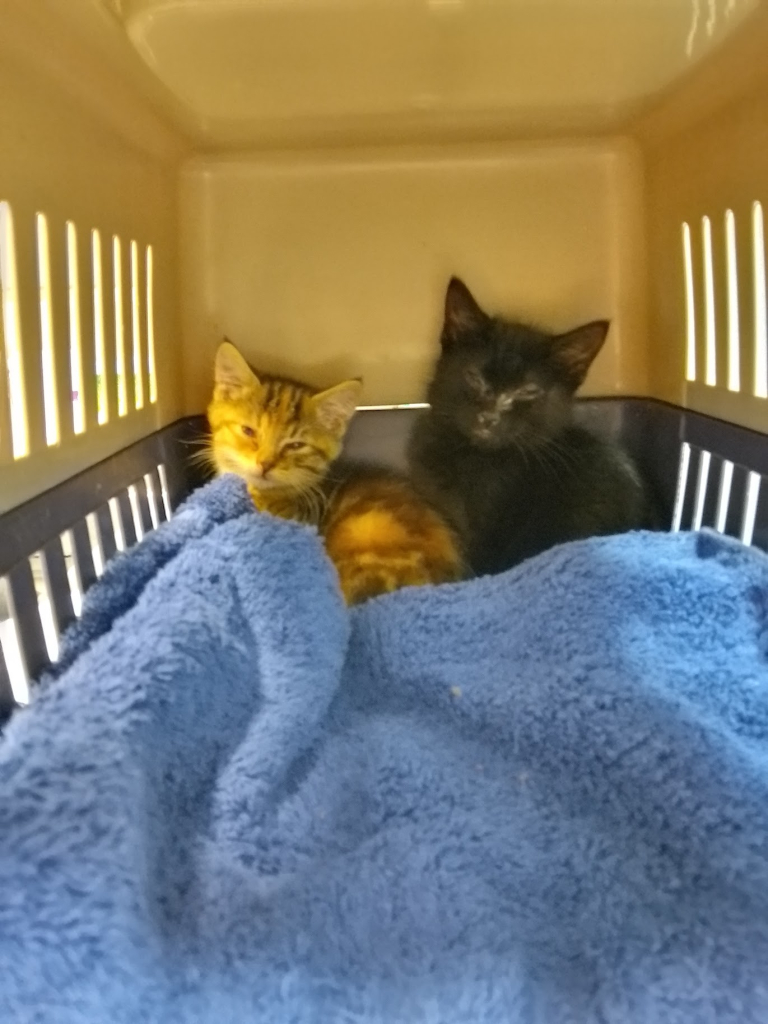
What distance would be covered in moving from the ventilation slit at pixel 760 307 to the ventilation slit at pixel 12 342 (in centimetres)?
74

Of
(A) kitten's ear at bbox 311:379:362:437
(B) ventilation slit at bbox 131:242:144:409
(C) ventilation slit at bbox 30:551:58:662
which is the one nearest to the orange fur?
(A) kitten's ear at bbox 311:379:362:437

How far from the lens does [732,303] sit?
3.65ft

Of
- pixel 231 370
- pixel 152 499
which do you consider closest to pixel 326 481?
pixel 231 370

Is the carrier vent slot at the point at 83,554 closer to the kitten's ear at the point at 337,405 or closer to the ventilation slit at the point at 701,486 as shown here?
the kitten's ear at the point at 337,405

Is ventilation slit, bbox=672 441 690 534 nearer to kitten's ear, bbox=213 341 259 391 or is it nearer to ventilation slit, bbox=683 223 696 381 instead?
ventilation slit, bbox=683 223 696 381

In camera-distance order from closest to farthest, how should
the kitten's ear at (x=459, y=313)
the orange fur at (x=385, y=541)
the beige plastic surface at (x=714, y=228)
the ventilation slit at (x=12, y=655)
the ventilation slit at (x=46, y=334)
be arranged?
the ventilation slit at (x=12, y=655) → the ventilation slit at (x=46, y=334) → the beige plastic surface at (x=714, y=228) → the orange fur at (x=385, y=541) → the kitten's ear at (x=459, y=313)

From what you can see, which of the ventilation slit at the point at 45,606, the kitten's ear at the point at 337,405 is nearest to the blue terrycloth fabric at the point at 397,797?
the ventilation slit at the point at 45,606

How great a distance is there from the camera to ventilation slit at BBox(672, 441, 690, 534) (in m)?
1.24

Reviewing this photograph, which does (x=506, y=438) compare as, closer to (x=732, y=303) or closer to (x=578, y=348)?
(x=578, y=348)

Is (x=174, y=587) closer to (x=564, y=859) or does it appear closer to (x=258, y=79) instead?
(x=564, y=859)

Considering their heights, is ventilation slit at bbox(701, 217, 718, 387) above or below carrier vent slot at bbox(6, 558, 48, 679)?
above

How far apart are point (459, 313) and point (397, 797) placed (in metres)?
0.80

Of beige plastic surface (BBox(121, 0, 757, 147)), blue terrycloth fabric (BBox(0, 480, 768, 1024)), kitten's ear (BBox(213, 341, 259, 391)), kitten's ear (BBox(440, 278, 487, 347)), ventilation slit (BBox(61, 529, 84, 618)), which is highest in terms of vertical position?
beige plastic surface (BBox(121, 0, 757, 147))

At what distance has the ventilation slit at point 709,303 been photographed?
1156 millimetres
